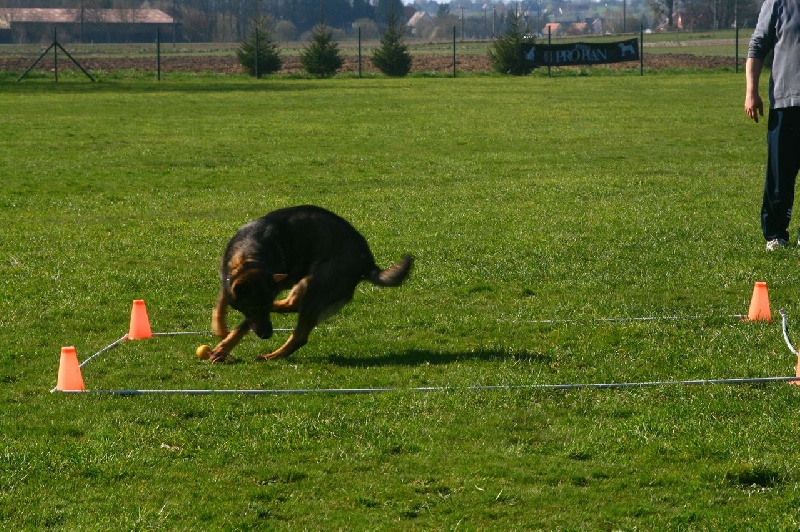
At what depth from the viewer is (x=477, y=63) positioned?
61.8 meters

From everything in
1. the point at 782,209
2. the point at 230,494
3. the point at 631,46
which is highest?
the point at 631,46

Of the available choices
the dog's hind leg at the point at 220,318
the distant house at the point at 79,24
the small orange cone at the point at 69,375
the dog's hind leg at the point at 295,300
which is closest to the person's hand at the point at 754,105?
the dog's hind leg at the point at 295,300

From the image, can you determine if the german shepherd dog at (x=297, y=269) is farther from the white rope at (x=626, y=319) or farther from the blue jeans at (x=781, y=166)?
the blue jeans at (x=781, y=166)

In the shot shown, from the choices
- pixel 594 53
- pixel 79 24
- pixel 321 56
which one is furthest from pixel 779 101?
pixel 79 24

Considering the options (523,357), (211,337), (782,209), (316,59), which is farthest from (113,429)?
(316,59)

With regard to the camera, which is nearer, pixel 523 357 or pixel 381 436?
pixel 381 436

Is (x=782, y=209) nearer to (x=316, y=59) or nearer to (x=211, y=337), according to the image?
(x=211, y=337)

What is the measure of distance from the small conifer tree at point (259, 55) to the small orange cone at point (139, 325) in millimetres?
44582

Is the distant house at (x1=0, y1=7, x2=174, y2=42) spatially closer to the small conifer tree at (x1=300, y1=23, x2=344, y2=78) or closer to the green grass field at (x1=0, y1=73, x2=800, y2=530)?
the small conifer tree at (x1=300, y1=23, x2=344, y2=78)

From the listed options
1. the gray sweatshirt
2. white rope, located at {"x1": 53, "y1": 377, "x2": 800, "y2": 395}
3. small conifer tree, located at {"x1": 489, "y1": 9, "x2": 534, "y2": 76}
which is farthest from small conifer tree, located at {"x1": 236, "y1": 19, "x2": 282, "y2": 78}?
white rope, located at {"x1": 53, "y1": 377, "x2": 800, "y2": 395}

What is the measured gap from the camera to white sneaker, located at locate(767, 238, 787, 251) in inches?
448

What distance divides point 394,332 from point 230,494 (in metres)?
3.42

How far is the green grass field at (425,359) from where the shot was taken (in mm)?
5176

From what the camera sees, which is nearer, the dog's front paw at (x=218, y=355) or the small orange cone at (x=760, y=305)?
the dog's front paw at (x=218, y=355)
